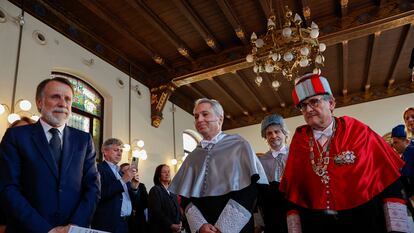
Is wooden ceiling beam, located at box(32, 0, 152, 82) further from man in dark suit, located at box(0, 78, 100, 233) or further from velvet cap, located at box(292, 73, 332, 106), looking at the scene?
velvet cap, located at box(292, 73, 332, 106)

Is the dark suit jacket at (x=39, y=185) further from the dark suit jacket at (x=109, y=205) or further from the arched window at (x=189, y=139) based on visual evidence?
the arched window at (x=189, y=139)

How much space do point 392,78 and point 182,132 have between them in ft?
19.9

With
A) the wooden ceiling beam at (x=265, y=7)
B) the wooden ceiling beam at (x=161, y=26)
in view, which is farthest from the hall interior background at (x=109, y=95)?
the wooden ceiling beam at (x=265, y=7)

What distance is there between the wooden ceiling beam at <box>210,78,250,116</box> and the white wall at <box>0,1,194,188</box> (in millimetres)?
1449

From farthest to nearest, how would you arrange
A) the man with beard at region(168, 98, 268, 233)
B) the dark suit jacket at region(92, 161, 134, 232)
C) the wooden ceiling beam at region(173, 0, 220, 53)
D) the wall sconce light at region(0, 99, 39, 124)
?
the wooden ceiling beam at region(173, 0, 220, 53) < the wall sconce light at region(0, 99, 39, 124) < the dark suit jacket at region(92, 161, 134, 232) < the man with beard at region(168, 98, 268, 233)

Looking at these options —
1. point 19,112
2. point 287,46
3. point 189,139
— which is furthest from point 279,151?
point 189,139

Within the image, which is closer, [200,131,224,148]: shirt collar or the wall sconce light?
[200,131,224,148]: shirt collar

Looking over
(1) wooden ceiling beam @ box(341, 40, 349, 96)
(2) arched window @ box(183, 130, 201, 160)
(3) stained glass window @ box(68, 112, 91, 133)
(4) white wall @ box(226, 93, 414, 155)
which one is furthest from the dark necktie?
(4) white wall @ box(226, 93, 414, 155)

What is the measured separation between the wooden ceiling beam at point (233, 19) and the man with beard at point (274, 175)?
10.7ft

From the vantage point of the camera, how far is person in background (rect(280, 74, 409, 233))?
1.61m

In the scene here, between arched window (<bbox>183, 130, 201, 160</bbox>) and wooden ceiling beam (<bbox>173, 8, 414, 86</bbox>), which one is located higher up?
wooden ceiling beam (<bbox>173, 8, 414, 86</bbox>)

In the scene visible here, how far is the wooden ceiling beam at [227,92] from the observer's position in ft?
28.7

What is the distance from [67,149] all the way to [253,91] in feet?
26.0

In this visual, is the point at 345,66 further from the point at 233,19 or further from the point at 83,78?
the point at 83,78
